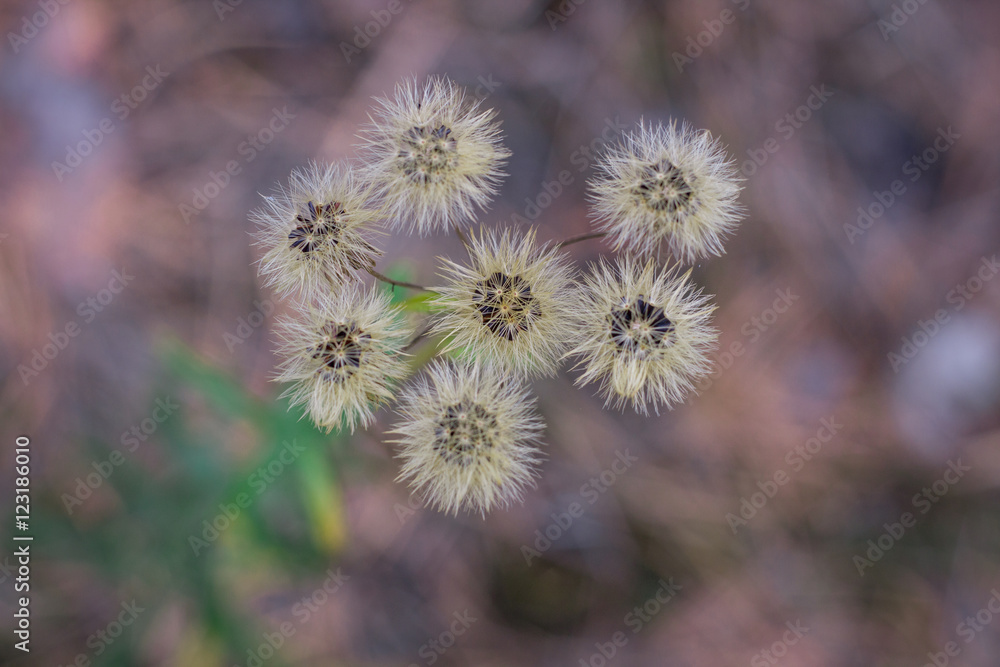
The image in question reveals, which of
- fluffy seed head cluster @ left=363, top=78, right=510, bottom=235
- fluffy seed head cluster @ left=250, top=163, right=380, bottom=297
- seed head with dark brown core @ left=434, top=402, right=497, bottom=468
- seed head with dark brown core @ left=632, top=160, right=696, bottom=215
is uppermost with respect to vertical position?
seed head with dark brown core @ left=632, top=160, right=696, bottom=215

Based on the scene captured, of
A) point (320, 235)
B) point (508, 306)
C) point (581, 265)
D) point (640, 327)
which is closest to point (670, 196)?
point (640, 327)

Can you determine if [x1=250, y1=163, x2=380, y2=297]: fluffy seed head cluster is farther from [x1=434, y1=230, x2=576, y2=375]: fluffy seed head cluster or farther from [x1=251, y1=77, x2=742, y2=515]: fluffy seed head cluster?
[x1=434, y1=230, x2=576, y2=375]: fluffy seed head cluster

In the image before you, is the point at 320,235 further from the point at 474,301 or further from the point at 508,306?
the point at 508,306

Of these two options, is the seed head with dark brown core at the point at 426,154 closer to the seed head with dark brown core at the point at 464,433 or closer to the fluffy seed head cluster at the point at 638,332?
the fluffy seed head cluster at the point at 638,332

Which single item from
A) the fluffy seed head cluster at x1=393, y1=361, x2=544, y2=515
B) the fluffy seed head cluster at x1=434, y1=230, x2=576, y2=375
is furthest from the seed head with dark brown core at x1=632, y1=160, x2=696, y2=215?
the fluffy seed head cluster at x1=393, y1=361, x2=544, y2=515

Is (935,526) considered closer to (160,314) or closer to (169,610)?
(169,610)

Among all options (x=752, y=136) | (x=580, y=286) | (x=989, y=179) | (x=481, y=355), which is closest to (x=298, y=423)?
(x=481, y=355)
